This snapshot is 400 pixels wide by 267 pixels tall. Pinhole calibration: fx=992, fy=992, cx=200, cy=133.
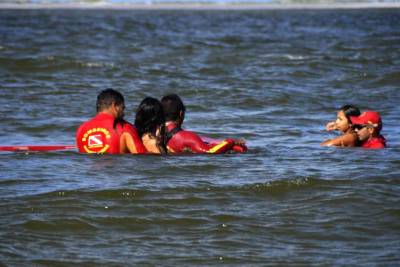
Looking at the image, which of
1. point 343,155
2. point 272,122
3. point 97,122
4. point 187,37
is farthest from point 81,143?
point 187,37

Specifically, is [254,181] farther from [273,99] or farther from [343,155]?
[273,99]

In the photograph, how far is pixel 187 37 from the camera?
33.8 metres

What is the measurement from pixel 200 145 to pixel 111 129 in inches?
41.6

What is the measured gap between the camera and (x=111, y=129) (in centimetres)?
1002

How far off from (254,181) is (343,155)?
6.01ft

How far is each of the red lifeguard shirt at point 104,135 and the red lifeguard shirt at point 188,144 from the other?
0.36 meters

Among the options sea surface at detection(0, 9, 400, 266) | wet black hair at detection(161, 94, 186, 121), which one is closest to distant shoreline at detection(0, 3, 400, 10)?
sea surface at detection(0, 9, 400, 266)

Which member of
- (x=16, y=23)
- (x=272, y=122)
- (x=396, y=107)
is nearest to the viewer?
(x=272, y=122)

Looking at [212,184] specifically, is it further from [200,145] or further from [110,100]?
[110,100]

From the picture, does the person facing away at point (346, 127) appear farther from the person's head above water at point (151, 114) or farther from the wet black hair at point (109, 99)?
the wet black hair at point (109, 99)

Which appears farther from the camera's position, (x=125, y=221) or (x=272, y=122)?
(x=272, y=122)

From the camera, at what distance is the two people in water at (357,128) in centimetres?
1123

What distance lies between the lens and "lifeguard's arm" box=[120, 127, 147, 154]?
32.9 feet

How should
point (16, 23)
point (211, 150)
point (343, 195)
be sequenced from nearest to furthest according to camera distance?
point (343, 195), point (211, 150), point (16, 23)
